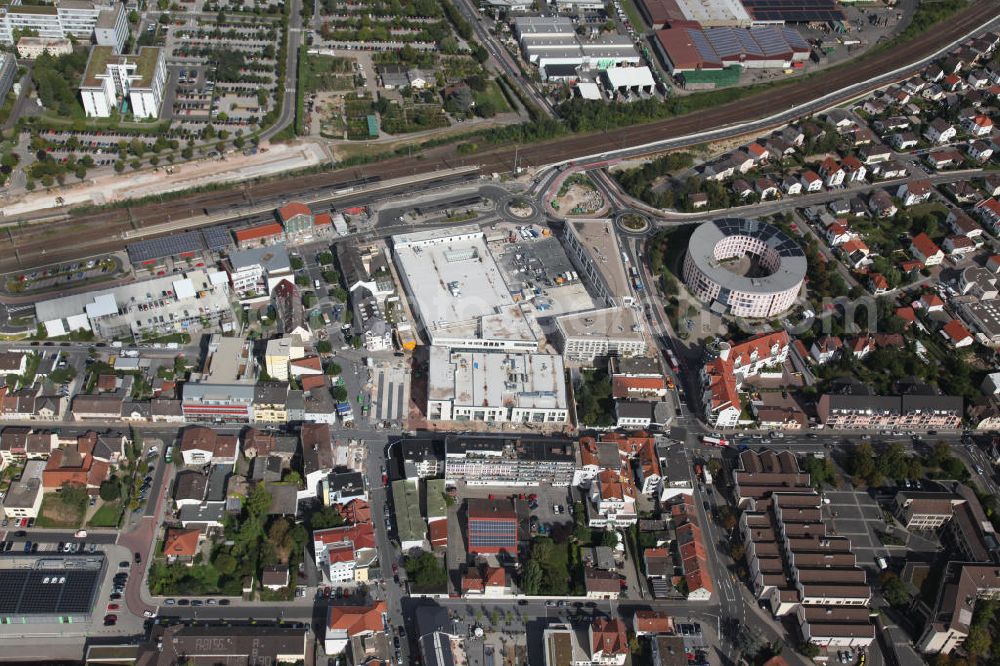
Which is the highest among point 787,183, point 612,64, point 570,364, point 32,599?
Result: point 612,64

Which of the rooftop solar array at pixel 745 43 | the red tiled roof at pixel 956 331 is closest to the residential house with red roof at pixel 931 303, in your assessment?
the red tiled roof at pixel 956 331

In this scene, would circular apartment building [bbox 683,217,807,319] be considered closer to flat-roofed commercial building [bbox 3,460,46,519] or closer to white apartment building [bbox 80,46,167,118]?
flat-roofed commercial building [bbox 3,460,46,519]

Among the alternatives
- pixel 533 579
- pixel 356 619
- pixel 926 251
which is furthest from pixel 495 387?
pixel 926 251

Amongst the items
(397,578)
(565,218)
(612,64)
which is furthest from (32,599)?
(612,64)

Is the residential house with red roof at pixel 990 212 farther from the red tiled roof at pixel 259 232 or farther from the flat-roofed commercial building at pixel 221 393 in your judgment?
the flat-roofed commercial building at pixel 221 393

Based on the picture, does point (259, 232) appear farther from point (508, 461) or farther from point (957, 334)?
point (957, 334)

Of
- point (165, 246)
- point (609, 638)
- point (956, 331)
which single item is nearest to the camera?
point (609, 638)

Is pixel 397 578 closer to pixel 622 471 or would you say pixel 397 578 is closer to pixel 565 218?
pixel 622 471
